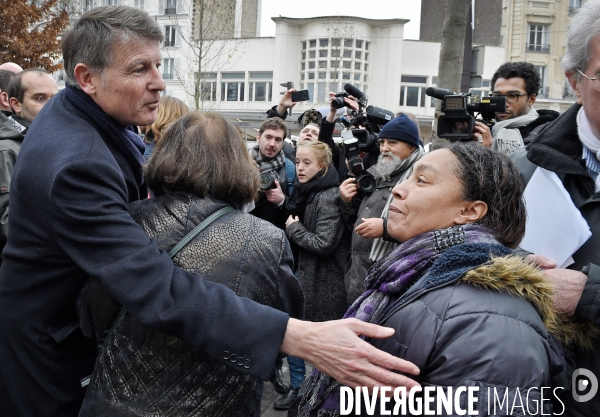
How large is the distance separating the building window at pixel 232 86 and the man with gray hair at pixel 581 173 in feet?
131

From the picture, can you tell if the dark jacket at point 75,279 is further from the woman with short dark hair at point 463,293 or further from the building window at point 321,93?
the building window at point 321,93

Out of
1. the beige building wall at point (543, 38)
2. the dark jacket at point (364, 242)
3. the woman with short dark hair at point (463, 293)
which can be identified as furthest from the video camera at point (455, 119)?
the beige building wall at point (543, 38)

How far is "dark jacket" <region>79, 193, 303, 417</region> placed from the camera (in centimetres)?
181

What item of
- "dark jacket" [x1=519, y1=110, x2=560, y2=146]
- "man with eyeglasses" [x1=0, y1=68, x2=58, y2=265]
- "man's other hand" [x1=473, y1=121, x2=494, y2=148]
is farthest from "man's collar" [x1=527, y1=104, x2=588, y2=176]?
"man with eyeglasses" [x1=0, y1=68, x2=58, y2=265]

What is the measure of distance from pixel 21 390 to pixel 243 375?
32.8 inches

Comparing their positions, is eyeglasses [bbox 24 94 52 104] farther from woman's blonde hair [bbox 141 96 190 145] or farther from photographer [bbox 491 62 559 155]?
photographer [bbox 491 62 559 155]

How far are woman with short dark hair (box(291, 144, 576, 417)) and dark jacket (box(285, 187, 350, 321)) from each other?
9.06 feet

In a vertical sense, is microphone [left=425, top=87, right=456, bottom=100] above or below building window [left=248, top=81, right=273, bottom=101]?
below

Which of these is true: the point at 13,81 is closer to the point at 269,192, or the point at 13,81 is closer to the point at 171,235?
the point at 269,192

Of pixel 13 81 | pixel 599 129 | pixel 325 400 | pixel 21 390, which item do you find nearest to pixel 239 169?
pixel 325 400

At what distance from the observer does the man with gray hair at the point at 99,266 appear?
168 cm

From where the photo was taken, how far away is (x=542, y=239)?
203 centimetres

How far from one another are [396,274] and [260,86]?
131 feet

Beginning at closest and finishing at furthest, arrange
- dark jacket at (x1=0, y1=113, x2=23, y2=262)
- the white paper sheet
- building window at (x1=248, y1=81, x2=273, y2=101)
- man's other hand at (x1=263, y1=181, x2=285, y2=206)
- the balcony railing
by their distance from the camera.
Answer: the white paper sheet, dark jacket at (x1=0, y1=113, x2=23, y2=262), man's other hand at (x1=263, y1=181, x2=285, y2=206), the balcony railing, building window at (x1=248, y1=81, x2=273, y2=101)
